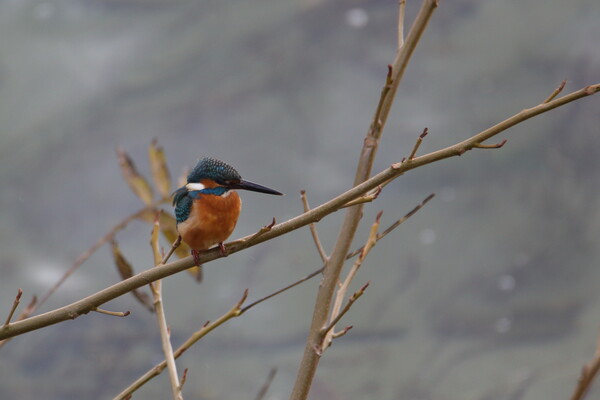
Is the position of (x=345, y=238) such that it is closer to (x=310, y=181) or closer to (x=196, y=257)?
(x=196, y=257)

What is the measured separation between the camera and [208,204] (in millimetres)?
727

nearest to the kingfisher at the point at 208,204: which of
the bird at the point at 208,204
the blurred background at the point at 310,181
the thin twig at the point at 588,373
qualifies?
the bird at the point at 208,204

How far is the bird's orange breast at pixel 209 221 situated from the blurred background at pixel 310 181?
85 cm

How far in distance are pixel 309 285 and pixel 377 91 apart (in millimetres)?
471

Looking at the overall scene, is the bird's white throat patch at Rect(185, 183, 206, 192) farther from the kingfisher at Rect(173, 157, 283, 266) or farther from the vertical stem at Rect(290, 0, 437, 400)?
the vertical stem at Rect(290, 0, 437, 400)

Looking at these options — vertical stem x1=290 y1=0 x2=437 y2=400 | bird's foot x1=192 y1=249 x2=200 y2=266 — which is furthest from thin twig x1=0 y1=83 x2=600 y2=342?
vertical stem x1=290 y1=0 x2=437 y2=400

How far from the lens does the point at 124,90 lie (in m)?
1.72

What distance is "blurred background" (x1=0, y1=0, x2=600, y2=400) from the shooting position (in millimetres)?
1546

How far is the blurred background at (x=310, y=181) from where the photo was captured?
1546mm

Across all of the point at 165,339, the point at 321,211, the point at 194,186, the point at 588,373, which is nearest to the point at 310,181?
the point at 194,186

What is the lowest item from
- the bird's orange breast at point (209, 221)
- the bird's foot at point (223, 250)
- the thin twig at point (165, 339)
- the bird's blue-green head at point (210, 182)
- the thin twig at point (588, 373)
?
the thin twig at point (588, 373)

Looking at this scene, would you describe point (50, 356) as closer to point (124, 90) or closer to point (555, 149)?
point (124, 90)

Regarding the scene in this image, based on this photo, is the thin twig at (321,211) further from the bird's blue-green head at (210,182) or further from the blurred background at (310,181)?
the blurred background at (310,181)

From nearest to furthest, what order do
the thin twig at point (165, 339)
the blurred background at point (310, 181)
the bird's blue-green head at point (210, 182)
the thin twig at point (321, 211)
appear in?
1. the thin twig at point (321, 211)
2. the thin twig at point (165, 339)
3. the bird's blue-green head at point (210, 182)
4. the blurred background at point (310, 181)
